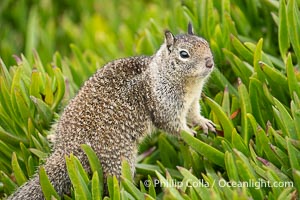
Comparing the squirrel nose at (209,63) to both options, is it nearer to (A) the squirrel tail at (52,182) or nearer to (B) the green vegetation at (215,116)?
(B) the green vegetation at (215,116)

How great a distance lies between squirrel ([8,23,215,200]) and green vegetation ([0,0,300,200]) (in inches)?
4.8

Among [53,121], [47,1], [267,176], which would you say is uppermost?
[47,1]

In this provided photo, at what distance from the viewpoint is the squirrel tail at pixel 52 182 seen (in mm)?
3781

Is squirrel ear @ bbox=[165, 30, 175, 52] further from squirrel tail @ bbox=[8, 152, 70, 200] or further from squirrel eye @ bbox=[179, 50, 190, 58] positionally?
squirrel tail @ bbox=[8, 152, 70, 200]

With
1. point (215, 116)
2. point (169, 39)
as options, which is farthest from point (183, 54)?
point (215, 116)

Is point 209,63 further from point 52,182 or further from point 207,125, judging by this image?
point 52,182

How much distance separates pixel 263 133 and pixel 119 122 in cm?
91

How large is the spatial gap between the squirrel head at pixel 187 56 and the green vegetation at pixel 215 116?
18 cm

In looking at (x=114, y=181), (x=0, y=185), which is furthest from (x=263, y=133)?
(x=0, y=185)

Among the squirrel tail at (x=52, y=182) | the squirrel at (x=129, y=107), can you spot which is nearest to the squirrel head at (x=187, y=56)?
the squirrel at (x=129, y=107)

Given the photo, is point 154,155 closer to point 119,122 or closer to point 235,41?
point 119,122

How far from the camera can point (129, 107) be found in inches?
160

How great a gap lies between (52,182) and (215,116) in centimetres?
104

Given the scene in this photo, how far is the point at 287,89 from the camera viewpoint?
13.1ft
